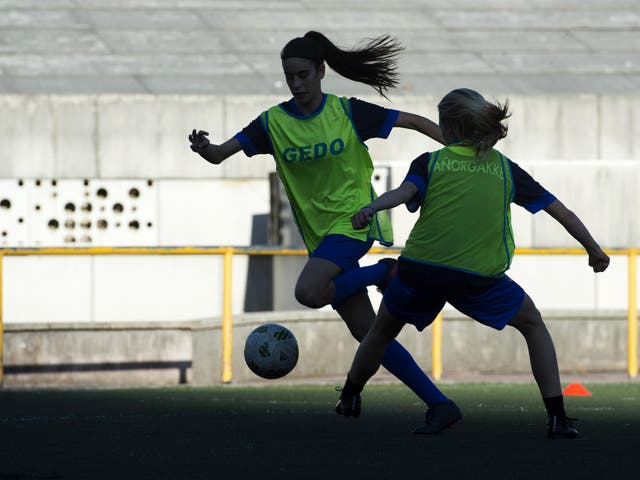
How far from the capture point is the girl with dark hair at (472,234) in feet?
23.1

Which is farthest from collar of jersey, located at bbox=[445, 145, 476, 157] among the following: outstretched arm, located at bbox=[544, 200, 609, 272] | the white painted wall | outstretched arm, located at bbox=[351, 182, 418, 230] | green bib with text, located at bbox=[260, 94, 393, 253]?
the white painted wall

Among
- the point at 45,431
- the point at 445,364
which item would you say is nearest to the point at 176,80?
the point at 445,364

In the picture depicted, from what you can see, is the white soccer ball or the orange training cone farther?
the orange training cone

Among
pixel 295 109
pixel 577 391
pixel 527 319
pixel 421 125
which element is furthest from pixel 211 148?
pixel 577 391

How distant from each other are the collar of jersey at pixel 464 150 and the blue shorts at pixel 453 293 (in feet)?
1.74

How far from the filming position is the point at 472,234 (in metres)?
7.06

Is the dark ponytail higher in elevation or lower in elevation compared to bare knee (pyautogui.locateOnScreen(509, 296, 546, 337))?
higher

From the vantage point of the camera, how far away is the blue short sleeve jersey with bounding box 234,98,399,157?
791 cm

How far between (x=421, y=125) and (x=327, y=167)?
507 millimetres

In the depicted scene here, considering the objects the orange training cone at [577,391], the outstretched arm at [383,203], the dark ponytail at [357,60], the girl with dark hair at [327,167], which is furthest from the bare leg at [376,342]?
the orange training cone at [577,391]

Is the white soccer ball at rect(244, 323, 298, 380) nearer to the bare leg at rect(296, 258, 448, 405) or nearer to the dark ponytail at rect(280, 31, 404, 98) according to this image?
the bare leg at rect(296, 258, 448, 405)

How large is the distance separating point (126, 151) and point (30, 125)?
1.12 m

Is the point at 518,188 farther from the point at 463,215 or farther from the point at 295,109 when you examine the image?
the point at 295,109

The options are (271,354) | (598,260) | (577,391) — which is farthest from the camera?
(577,391)
